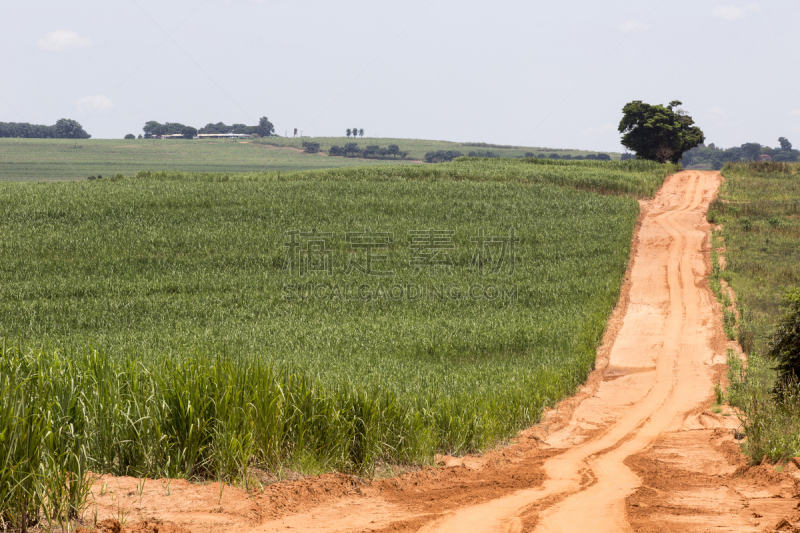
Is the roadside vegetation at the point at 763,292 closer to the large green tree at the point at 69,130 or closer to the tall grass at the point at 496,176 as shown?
the tall grass at the point at 496,176

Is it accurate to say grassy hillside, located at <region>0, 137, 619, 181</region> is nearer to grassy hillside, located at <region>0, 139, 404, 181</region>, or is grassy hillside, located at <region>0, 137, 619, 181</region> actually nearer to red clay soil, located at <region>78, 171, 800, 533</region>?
grassy hillside, located at <region>0, 139, 404, 181</region>

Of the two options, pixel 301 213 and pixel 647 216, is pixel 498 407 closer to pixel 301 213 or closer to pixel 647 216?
pixel 301 213

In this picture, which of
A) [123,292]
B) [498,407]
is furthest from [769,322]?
[123,292]

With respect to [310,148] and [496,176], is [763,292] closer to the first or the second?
[496,176]

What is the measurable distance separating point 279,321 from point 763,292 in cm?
1724

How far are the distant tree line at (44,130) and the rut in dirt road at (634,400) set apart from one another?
18004 centimetres

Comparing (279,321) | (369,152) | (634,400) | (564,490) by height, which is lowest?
(634,400)

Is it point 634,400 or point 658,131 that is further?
point 658,131

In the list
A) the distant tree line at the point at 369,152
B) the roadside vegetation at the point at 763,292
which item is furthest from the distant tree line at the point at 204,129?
the roadside vegetation at the point at 763,292

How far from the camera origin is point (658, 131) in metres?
56.1

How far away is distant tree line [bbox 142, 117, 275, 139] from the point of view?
590ft

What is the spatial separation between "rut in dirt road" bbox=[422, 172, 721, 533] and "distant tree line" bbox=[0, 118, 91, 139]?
180m

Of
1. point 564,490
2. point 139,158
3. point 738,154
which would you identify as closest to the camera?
point 564,490

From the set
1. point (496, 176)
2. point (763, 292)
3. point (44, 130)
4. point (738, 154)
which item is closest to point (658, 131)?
point (496, 176)
